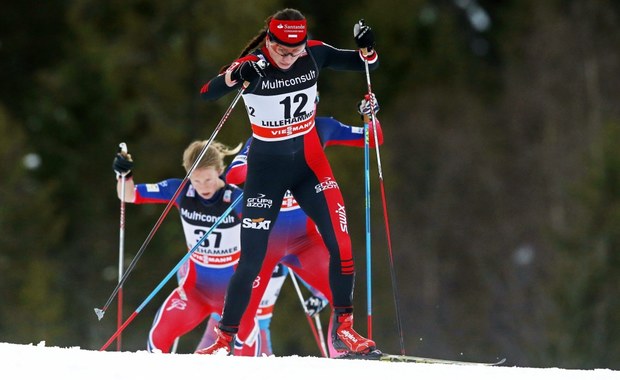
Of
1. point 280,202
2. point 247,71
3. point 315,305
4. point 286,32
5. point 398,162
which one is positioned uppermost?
point 286,32

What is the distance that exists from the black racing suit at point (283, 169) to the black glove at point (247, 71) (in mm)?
84

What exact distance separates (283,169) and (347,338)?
99 cm

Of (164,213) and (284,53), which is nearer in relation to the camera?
(284,53)

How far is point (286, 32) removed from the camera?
7051mm

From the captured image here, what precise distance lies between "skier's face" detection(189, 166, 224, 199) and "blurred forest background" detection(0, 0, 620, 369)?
13.6 meters

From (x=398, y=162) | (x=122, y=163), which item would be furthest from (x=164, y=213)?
(x=398, y=162)

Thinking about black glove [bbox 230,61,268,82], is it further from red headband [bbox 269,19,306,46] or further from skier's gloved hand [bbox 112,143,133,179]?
skier's gloved hand [bbox 112,143,133,179]

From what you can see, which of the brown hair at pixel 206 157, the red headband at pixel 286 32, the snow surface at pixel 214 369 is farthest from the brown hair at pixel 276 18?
the snow surface at pixel 214 369

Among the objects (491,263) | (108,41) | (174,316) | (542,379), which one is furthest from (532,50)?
(542,379)

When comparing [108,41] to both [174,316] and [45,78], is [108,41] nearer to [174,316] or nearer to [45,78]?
[45,78]

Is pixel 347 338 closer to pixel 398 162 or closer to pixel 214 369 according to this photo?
pixel 214 369

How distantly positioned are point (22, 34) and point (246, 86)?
985 inches

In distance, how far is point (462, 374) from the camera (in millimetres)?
5891

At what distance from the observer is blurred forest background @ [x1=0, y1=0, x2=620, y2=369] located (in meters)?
24.1
